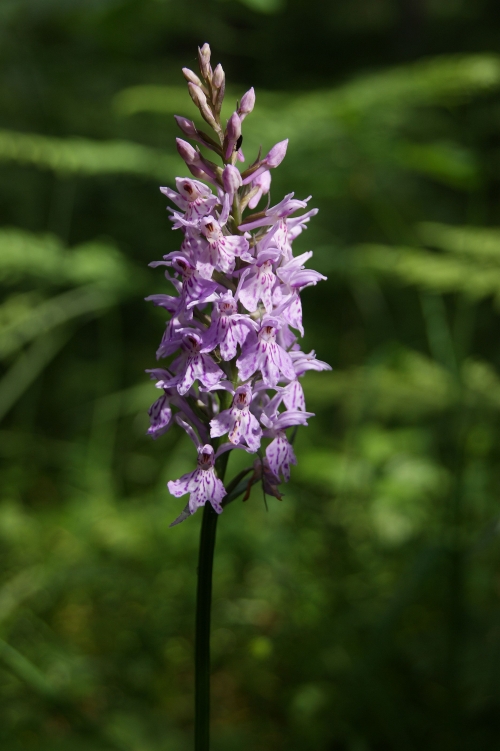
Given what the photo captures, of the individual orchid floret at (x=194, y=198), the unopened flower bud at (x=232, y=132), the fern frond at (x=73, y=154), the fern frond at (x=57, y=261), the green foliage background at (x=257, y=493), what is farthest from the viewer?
the fern frond at (x=73, y=154)

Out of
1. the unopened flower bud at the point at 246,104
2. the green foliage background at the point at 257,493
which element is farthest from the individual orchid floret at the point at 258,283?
the green foliage background at the point at 257,493

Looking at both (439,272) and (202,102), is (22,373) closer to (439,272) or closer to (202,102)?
(439,272)

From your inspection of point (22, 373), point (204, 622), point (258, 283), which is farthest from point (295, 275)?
point (22, 373)

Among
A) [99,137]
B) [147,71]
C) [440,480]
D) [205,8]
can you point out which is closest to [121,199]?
[99,137]

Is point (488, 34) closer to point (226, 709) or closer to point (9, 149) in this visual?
point (9, 149)

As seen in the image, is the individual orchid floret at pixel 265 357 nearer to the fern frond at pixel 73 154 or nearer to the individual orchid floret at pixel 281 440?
the individual orchid floret at pixel 281 440

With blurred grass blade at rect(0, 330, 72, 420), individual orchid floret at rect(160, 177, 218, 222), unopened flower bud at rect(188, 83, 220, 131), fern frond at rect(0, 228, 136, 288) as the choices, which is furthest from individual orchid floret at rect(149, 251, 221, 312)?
blurred grass blade at rect(0, 330, 72, 420)

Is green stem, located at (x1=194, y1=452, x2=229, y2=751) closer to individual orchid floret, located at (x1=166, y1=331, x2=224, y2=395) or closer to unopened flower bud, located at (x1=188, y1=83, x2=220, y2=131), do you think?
individual orchid floret, located at (x1=166, y1=331, x2=224, y2=395)

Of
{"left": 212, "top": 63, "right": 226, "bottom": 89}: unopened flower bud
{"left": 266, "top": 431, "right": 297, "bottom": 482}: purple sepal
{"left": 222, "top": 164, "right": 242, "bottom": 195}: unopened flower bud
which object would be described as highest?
{"left": 212, "top": 63, "right": 226, "bottom": 89}: unopened flower bud
